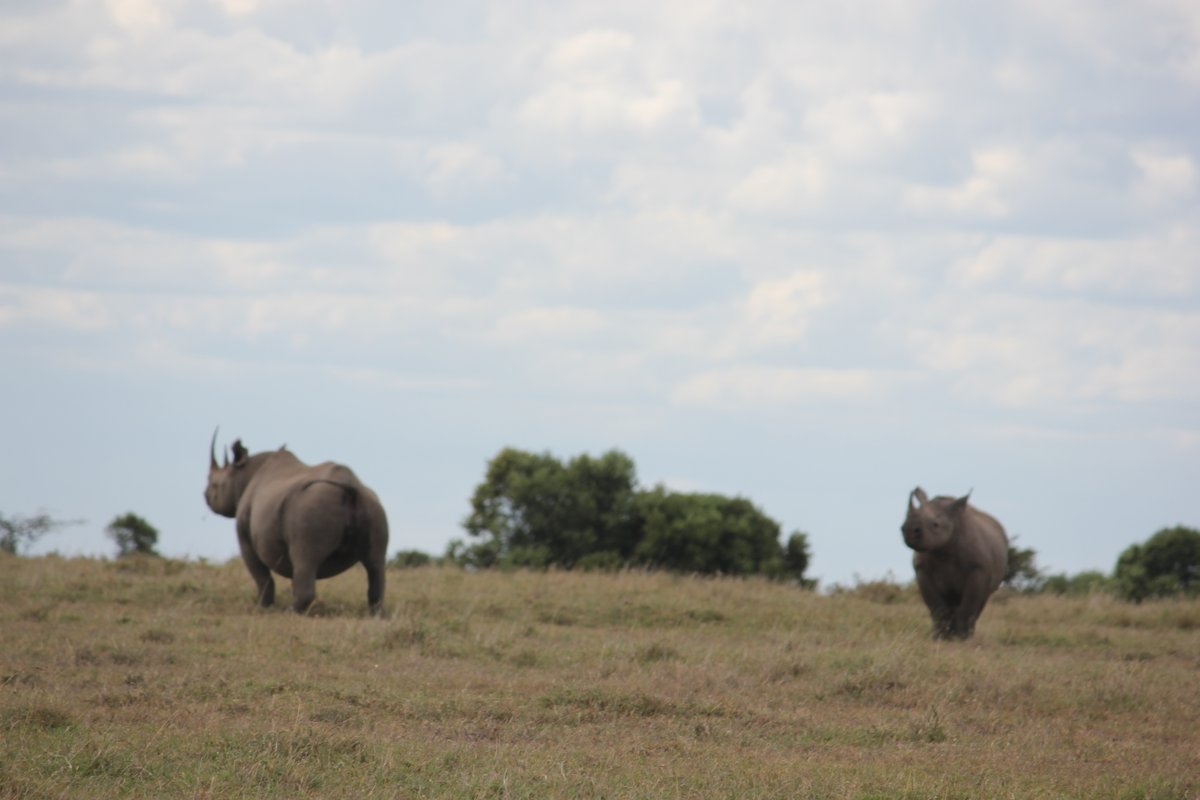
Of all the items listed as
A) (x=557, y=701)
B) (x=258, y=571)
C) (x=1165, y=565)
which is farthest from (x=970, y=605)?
(x=1165, y=565)

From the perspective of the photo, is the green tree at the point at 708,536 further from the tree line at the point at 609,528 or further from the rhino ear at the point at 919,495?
the rhino ear at the point at 919,495

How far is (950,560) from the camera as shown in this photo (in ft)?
49.9

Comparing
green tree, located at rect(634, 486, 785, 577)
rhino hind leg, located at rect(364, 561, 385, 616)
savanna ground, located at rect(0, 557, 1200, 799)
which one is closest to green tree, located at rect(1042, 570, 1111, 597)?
green tree, located at rect(634, 486, 785, 577)

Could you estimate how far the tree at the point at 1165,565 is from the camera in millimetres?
27453

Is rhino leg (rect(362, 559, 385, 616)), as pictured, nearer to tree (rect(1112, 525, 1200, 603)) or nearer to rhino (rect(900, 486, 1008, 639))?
rhino (rect(900, 486, 1008, 639))

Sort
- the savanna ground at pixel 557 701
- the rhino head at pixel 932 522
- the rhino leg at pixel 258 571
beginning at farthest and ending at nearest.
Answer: the rhino leg at pixel 258 571 → the rhino head at pixel 932 522 → the savanna ground at pixel 557 701

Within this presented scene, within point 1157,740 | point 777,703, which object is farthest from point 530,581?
point 1157,740

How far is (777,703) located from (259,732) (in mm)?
4041

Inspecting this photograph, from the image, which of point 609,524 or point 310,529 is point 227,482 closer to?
point 310,529

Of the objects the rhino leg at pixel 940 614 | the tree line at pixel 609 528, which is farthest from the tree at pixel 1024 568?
the rhino leg at pixel 940 614

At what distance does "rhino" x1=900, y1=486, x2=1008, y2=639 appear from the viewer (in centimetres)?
1488

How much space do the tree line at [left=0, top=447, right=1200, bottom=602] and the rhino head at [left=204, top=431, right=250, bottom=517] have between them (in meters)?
13.5

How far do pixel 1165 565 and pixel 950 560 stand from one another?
14786mm

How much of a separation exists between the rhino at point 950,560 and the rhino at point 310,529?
5.64 meters
